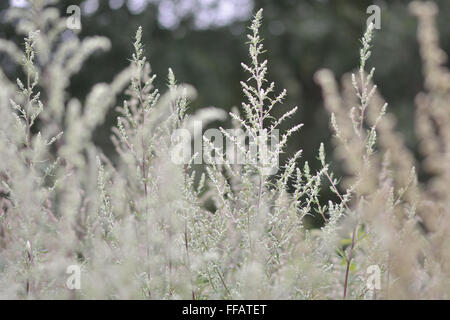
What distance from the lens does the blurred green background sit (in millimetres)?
9953

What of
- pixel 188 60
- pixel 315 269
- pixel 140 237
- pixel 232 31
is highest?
pixel 232 31

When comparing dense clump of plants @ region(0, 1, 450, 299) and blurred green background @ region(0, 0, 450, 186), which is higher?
blurred green background @ region(0, 0, 450, 186)

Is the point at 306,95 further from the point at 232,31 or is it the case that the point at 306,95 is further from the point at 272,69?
the point at 232,31

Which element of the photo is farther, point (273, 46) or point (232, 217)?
point (273, 46)

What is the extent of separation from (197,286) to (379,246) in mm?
630

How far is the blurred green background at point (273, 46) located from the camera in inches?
392

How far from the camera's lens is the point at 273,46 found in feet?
36.5

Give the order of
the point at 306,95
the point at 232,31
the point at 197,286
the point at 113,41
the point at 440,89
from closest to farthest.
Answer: the point at 440,89
the point at 197,286
the point at 113,41
the point at 232,31
the point at 306,95

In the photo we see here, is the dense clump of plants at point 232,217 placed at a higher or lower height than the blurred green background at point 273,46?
lower

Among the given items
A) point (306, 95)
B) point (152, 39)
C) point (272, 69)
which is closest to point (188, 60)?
point (152, 39)

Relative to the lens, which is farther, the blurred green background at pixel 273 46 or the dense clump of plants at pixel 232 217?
the blurred green background at pixel 273 46

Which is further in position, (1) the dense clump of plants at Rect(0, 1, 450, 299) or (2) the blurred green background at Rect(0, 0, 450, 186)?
(2) the blurred green background at Rect(0, 0, 450, 186)

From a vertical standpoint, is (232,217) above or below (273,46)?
below

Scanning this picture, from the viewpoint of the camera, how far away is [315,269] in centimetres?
158
